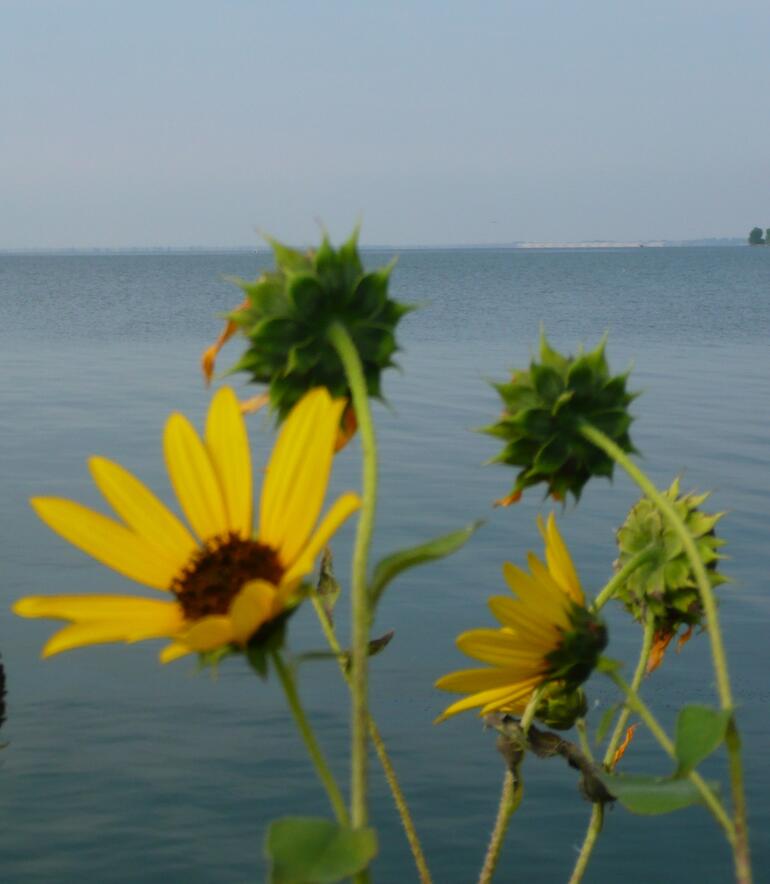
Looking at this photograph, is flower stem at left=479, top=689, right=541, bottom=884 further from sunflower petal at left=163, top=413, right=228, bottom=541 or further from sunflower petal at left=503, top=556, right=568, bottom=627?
sunflower petal at left=163, top=413, right=228, bottom=541

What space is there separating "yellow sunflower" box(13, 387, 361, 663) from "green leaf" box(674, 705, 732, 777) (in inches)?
12.3

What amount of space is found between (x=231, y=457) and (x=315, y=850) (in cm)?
25

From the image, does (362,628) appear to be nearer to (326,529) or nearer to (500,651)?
(326,529)

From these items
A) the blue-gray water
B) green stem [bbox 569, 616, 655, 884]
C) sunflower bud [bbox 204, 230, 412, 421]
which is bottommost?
the blue-gray water

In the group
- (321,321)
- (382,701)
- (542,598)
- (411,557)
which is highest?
(321,321)

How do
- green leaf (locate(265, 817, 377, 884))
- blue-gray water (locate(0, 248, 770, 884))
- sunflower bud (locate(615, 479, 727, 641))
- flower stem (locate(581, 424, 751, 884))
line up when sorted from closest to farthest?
green leaf (locate(265, 817, 377, 884)) < flower stem (locate(581, 424, 751, 884)) < sunflower bud (locate(615, 479, 727, 641)) < blue-gray water (locate(0, 248, 770, 884))

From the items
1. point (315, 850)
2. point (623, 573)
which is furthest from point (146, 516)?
point (623, 573)

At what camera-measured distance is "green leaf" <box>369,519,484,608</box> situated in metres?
0.79

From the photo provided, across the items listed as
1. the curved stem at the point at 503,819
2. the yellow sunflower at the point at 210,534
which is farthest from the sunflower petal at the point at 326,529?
the curved stem at the point at 503,819

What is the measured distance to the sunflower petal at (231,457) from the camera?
87 cm

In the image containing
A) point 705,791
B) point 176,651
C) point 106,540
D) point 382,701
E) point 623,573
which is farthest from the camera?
point 382,701

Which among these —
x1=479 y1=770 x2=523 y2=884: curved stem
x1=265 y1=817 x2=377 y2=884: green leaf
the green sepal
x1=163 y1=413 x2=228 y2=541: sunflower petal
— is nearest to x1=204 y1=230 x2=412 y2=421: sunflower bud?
the green sepal

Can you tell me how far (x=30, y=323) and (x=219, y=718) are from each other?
154 ft

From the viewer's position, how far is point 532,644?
1.16m
